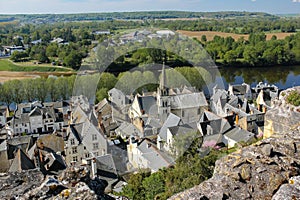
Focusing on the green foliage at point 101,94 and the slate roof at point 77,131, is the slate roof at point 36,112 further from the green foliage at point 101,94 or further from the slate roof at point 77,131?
the slate roof at point 77,131

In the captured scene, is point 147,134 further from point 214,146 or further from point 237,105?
point 237,105

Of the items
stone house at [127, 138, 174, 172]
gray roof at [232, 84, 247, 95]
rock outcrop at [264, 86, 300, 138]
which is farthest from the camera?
gray roof at [232, 84, 247, 95]

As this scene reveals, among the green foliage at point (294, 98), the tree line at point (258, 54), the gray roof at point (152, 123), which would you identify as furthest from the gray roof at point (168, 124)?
the tree line at point (258, 54)

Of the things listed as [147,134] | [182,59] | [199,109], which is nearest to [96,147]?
[147,134]

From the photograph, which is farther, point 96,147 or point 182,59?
point 182,59

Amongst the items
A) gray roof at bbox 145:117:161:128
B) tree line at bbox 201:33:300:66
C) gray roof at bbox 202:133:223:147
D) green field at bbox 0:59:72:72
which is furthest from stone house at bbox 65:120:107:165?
tree line at bbox 201:33:300:66

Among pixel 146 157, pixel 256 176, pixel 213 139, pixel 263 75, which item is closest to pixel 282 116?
pixel 256 176

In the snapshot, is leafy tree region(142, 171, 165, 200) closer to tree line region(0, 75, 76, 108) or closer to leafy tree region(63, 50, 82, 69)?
tree line region(0, 75, 76, 108)
